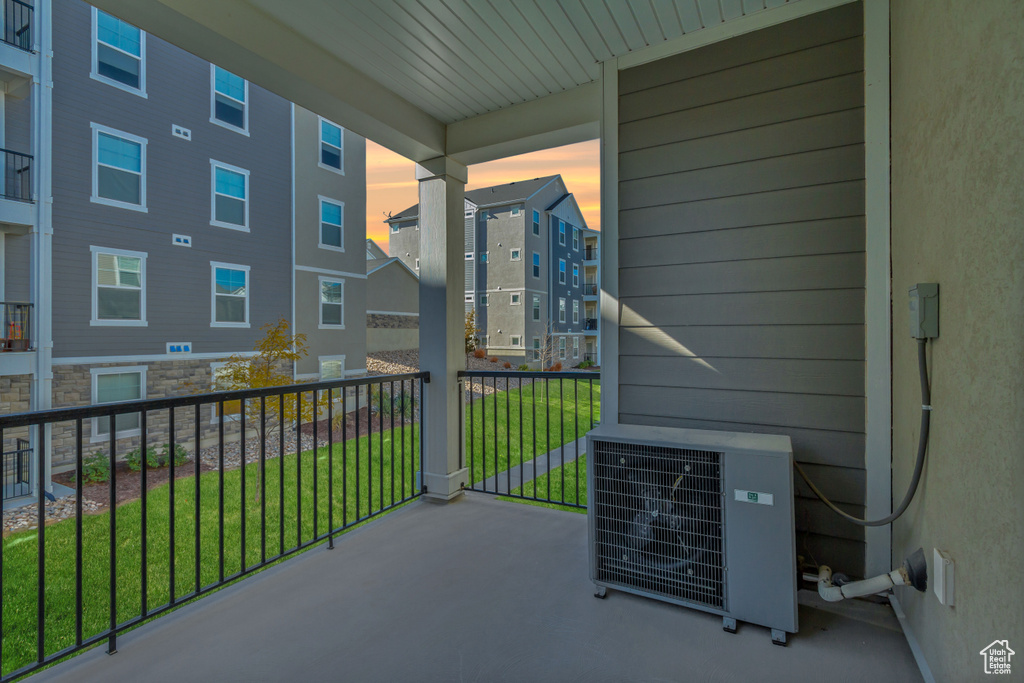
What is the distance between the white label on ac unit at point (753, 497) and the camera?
1.56m

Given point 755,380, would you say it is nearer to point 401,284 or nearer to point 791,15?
point 791,15

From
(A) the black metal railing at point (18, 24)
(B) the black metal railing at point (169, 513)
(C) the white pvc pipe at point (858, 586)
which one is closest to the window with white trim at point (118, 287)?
(B) the black metal railing at point (169, 513)

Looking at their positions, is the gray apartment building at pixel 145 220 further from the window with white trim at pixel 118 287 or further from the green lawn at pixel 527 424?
the green lawn at pixel 527 424

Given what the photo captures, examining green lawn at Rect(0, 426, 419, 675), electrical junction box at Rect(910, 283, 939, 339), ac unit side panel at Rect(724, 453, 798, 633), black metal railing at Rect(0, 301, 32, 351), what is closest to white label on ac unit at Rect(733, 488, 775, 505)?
ac unit side panel at Rect(724, 453, 798, 633)

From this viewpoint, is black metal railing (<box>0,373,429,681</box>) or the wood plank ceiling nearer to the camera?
black metal railing (<box>0,373,429,681</box>)

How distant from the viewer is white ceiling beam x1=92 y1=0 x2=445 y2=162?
1.64m

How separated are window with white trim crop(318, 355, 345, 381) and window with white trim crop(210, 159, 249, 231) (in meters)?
2.82

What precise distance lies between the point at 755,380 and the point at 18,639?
435 centimetres

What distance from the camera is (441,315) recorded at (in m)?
2.95

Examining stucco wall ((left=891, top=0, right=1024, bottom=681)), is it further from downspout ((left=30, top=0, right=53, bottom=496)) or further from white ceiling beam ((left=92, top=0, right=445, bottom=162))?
downspout ((left=30, top=0, right=53, bottom=496))

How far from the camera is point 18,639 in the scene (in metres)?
2.58

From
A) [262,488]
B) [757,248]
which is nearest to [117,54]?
[262,488]

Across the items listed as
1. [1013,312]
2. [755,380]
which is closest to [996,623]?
[1013,312]

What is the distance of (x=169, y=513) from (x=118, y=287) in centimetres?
648
